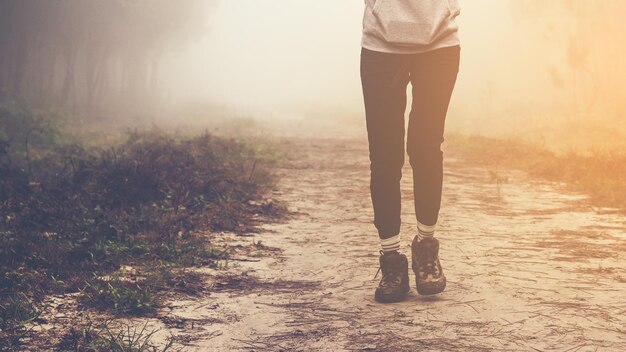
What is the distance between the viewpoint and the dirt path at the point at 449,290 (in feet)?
9.48

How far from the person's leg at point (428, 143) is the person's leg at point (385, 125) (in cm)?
8

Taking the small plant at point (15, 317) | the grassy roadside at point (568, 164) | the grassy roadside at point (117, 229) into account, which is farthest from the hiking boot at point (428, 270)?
the grassy roadside at point (568, 164)

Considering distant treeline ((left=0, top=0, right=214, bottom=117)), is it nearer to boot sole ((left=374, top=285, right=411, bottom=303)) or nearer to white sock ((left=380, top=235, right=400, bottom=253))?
white sock ((left=380, top=235, right=400, bottom=253))

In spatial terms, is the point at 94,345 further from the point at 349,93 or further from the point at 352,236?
the point at 349,93

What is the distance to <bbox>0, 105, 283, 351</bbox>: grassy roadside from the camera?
335cm

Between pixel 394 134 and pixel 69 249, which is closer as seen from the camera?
pixel 394 134

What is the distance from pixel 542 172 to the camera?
35.0 ft

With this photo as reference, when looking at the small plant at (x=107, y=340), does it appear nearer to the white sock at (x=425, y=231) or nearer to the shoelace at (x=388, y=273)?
the shoelace at (x=388, y=273)

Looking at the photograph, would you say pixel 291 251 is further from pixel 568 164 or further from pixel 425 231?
pixel 568 164

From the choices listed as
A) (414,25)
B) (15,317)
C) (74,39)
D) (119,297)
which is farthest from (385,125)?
(74,39)

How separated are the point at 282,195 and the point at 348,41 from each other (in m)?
83.2

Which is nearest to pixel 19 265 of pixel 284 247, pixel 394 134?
pixel 284 247

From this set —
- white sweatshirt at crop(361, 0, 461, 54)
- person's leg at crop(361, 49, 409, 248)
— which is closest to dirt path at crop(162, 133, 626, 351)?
person's leg at crop(361, 49, 409, 248)

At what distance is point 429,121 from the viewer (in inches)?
140
